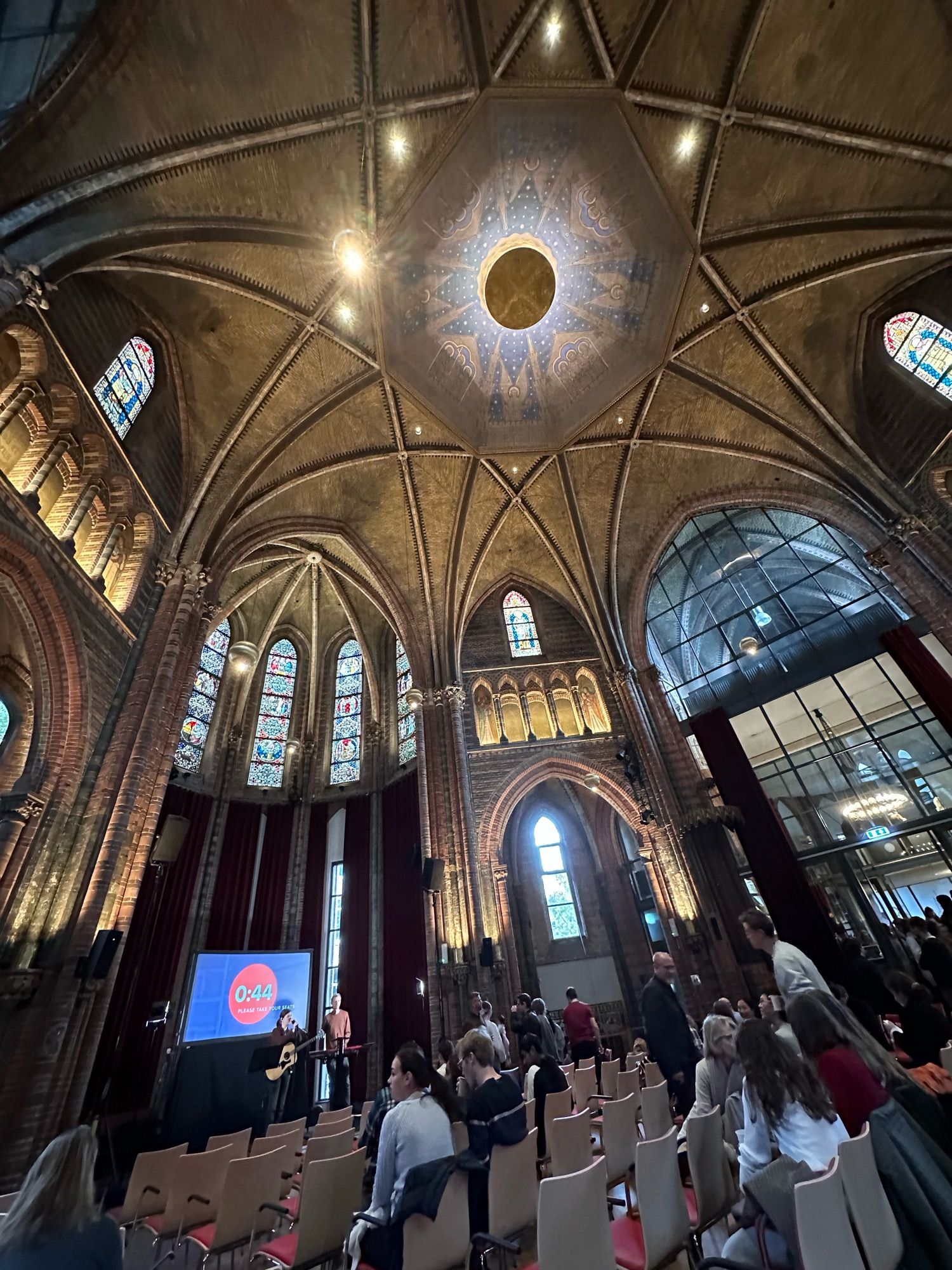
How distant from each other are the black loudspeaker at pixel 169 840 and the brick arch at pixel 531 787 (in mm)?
6434

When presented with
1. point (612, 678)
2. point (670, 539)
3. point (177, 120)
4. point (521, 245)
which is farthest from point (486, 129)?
point (612, 678)

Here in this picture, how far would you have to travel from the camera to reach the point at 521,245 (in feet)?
38.8

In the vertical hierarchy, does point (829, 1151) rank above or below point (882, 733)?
below

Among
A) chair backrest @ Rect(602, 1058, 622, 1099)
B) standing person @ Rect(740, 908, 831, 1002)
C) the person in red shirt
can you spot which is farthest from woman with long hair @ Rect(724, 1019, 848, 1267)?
the person in red shirt

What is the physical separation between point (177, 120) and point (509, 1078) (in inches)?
490

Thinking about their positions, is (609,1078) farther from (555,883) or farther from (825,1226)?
(555,883)

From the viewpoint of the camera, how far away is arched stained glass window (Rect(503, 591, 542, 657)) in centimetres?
1691

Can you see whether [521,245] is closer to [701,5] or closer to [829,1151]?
[701,5]

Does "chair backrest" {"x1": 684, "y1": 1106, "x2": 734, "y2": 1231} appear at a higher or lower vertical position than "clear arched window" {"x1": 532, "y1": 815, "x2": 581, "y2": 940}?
lower

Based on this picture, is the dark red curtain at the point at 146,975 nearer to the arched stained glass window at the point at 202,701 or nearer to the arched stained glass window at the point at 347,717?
the arched stained glass window at the point at 202,701

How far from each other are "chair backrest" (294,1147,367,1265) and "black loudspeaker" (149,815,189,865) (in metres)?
8.08

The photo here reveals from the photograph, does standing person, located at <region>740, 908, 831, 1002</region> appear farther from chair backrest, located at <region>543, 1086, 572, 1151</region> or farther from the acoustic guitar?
the acoustic guitar

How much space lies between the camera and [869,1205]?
7.30ft

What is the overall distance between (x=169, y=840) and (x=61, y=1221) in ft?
31.5
